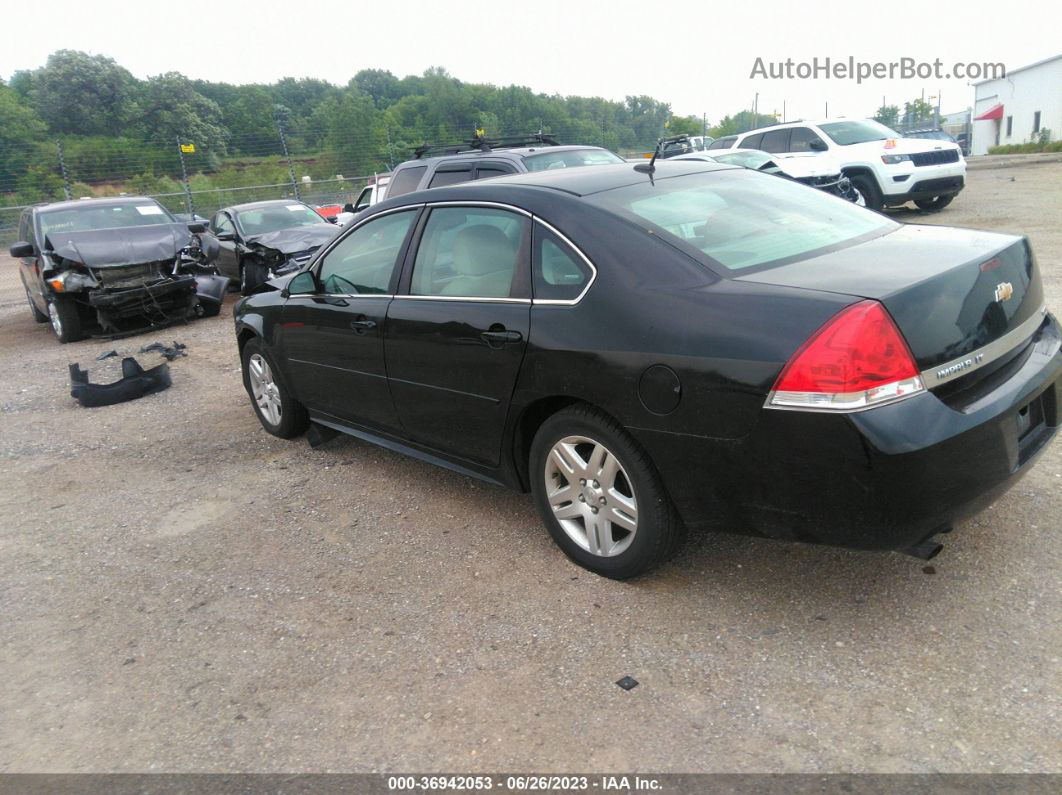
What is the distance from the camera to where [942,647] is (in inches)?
110

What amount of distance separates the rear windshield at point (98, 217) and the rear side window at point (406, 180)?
10.7 ft

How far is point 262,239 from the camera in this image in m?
12.4

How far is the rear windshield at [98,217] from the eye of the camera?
1082 cm

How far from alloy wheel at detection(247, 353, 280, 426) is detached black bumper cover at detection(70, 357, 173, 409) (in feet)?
7.22

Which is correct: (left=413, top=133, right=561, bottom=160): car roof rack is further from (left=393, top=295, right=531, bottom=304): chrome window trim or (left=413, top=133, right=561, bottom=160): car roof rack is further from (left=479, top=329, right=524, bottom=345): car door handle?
(left=479, top=329, right=524, bottom=345): car door handle

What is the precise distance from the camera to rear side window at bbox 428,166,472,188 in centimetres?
963

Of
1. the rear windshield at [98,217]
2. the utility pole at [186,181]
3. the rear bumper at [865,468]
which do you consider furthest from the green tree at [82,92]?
the rear bumper at [865,468]

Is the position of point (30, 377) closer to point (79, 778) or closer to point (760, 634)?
point (79, 778)

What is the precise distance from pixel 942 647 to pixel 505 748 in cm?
152

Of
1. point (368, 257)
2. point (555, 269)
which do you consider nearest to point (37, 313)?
point (368, 257)

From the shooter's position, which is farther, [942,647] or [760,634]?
[760,634]

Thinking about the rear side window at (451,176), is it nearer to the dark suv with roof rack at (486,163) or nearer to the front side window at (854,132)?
the dark suv with roof rack at (486,163)

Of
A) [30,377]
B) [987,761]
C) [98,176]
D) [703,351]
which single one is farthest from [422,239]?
[98,176]

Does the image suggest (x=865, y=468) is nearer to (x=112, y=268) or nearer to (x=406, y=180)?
(x=406, y=180)
